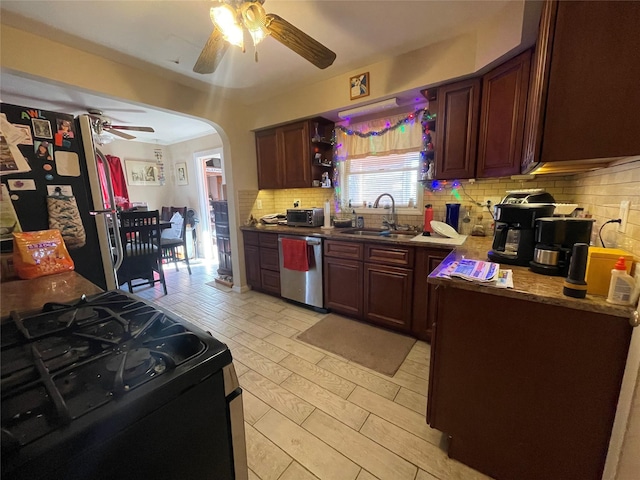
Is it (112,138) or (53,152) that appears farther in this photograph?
(112,138)

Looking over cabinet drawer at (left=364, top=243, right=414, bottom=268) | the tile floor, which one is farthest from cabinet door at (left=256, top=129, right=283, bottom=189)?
the tile floor

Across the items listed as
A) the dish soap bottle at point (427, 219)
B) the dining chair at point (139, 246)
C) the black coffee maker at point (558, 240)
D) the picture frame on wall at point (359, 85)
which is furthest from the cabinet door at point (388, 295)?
the dining chair at point (139, 246)

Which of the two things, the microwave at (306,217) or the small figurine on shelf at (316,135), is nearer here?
the small figurine on shelf at (316,135)

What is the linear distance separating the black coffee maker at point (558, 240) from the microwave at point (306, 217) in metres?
2.24

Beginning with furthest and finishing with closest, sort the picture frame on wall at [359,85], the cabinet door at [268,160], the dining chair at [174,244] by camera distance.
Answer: the dining chair at [174,244]
the cabinet door at [268,160]
the picture frame on wall at [359,85]

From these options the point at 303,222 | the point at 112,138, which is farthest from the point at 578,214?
the point at 112,138

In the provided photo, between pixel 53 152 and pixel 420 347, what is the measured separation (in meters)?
2.98

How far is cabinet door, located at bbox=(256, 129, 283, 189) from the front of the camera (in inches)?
136

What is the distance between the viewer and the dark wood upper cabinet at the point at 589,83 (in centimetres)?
96

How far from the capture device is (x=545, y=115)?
1157 mm

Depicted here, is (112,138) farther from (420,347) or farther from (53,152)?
(420,347)

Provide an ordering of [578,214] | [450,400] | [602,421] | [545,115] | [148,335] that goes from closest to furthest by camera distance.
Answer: [148,335] < [602,421] < [545,115] < [450,400] < [578,214]

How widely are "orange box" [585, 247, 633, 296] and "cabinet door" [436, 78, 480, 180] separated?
4.24ft

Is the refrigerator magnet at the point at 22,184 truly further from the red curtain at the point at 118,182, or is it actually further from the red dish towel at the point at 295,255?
the red curtain at the point at 118,182
